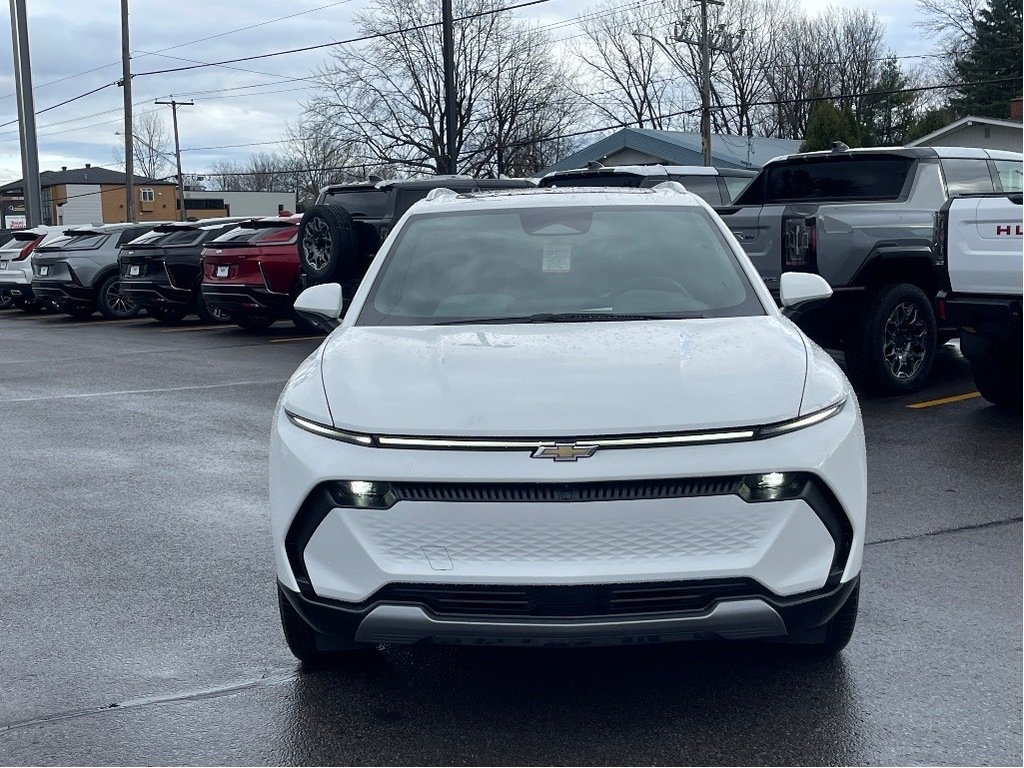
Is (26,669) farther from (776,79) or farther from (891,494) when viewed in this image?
(776,79)

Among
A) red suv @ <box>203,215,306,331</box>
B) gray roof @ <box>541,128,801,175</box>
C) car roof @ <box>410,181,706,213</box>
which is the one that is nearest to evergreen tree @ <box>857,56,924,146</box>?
gray roof @ <box>541,128,801,175</box>

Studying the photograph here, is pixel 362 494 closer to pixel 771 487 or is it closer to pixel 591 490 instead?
pixel 591 490

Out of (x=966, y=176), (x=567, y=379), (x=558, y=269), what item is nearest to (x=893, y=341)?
(x=966, y=176)

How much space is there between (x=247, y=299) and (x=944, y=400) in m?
9.45

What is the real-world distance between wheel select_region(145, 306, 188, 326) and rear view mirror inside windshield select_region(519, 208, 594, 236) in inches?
584

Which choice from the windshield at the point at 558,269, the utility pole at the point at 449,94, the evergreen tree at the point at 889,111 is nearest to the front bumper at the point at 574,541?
the windshield at the point at 558,269

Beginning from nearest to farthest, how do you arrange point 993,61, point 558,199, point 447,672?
point 447,672
point 558,199
point 993,61

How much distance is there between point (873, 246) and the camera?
9.27 m

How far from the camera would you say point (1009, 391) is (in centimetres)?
911

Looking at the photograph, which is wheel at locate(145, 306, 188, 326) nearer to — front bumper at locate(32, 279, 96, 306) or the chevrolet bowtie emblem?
front bumper at locate(32, 279, 96, 306)

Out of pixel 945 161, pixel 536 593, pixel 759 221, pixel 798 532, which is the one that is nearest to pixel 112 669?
pixel 536 593

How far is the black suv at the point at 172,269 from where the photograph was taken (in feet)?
60.4

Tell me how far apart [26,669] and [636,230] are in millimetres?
2826

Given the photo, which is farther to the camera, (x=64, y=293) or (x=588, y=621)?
(x=64, y=293)
